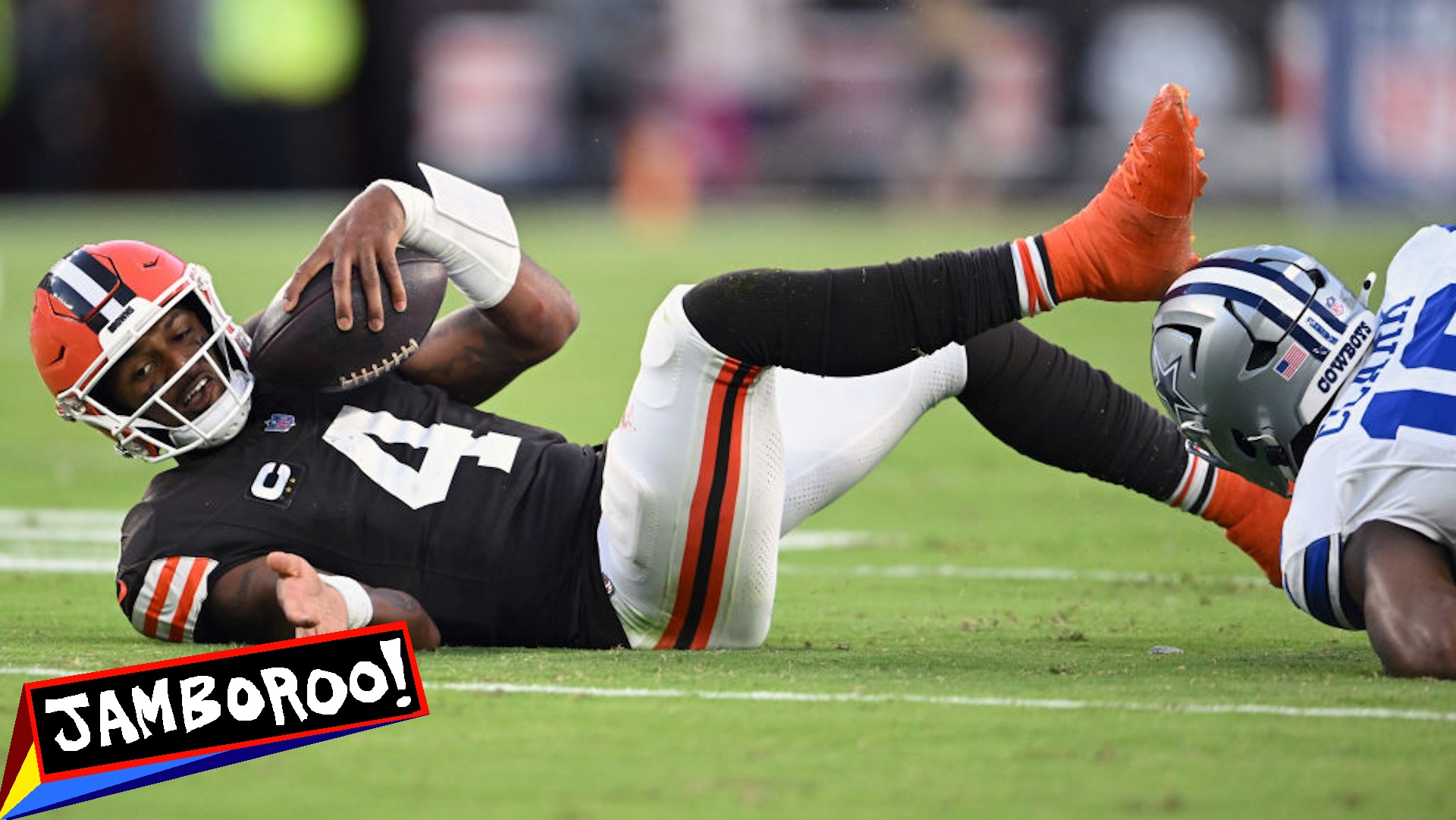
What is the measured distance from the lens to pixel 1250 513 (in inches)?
164

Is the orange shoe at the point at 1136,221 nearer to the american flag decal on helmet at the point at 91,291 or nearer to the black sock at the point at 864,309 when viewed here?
the black sock at the point at 864,309

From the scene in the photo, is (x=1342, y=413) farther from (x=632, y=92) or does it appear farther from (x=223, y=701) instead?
(x=632, y=92)

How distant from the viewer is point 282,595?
11.3 ft

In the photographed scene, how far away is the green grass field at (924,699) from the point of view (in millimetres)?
2721

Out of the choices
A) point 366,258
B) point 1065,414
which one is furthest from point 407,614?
point 1065,414

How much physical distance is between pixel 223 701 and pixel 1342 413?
1956 mm

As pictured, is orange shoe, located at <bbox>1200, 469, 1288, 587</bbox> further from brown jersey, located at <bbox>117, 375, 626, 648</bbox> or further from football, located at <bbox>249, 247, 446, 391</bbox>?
football, located at <bbox>249, 247, 446, 391</bbox>

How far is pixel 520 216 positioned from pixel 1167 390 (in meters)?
15.6

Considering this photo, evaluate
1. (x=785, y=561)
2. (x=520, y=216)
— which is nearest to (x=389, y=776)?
(x=785, y=561)

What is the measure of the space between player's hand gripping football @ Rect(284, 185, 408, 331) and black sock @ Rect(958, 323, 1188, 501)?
1090mm

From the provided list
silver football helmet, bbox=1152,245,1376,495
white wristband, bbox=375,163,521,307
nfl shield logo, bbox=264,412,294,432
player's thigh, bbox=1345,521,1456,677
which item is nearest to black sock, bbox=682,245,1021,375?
silver football helmet, bbox=1152,245,1376,495

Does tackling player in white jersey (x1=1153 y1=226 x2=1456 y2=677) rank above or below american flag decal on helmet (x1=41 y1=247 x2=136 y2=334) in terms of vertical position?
below

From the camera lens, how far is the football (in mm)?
3758

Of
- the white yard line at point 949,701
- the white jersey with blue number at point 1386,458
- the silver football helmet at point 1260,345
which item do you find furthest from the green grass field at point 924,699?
the silver football helmet at point 1260,345
